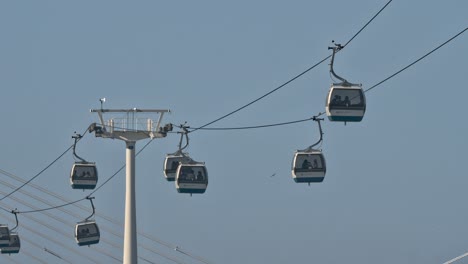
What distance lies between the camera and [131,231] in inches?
3182

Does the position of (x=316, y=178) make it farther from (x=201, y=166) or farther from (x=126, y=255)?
(x=126, y=255)

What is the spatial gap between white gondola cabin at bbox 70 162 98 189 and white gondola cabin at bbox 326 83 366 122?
99.2 feet

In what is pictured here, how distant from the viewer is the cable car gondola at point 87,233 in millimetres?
84125

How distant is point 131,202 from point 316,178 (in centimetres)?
2633

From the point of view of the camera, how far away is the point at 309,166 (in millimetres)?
56781

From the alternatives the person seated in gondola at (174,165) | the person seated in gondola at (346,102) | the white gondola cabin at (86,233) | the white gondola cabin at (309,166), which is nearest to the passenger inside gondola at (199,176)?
the white gondola cabin at (309,166)

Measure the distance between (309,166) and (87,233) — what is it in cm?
2971

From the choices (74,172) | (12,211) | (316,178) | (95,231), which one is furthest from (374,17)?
(12,211)

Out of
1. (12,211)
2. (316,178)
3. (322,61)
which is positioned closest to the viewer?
(322,61)

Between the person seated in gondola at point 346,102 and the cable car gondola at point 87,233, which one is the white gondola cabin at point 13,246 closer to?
the cable car gondola at point 87,233

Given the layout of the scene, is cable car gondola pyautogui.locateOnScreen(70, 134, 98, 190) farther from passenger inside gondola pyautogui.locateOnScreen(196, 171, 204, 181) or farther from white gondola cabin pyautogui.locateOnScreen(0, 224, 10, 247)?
white gondola cabin pyautogui.locateOnScreen(0, 224, 10, 247)

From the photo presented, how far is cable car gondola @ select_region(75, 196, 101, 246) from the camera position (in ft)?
276

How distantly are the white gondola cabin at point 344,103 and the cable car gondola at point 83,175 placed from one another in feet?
99.2

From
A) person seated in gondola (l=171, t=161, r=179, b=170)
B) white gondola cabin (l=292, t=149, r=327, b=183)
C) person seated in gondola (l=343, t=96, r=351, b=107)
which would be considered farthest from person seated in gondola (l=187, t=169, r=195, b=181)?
person seated in gondola (l=343, t=96, r=351, b=107)
